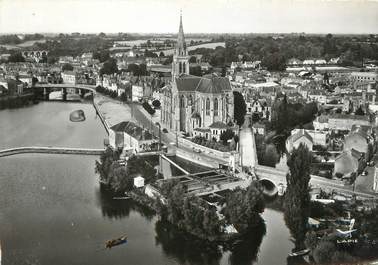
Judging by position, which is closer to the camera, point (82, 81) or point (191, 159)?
point (191, 159)

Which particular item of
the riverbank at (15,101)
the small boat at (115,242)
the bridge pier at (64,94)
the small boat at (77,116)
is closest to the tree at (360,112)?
the small boat at (77,116)

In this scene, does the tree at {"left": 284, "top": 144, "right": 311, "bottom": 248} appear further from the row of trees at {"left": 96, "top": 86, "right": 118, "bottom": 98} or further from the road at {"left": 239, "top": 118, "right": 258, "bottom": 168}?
the row of trees at {"left": 96, "top": 86, "right": 118, "bottom": 98}

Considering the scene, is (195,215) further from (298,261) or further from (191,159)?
(191,159)

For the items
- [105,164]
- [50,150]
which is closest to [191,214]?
[105,164]

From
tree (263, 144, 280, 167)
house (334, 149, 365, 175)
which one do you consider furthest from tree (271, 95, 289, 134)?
house (334, 149, 365, 175)

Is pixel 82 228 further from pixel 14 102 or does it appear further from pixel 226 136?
pixel 14 102

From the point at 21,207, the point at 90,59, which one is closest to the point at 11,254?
the point at 21,207

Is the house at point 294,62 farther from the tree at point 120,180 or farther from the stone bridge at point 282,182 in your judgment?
the tree at point 120,180
